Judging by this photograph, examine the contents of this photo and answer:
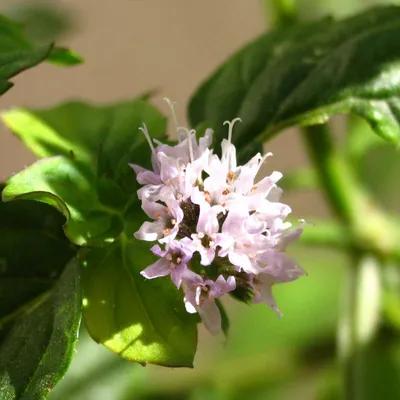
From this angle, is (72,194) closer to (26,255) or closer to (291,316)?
(26,255)

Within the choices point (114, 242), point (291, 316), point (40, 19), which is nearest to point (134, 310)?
point (114, 242)

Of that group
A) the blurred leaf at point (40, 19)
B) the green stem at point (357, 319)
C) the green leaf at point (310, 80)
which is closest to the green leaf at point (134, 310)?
the green leaf at point (310, 80)

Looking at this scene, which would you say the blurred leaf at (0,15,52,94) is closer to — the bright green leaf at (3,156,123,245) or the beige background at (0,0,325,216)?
the bright green leaf at (3,156,123,245)

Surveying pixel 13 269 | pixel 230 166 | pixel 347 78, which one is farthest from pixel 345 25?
pixel 13 269

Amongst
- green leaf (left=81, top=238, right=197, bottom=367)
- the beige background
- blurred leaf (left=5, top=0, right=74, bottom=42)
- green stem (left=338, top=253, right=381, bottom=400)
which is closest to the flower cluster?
green leaf (left=81, top=238, right=197, bottom=367)

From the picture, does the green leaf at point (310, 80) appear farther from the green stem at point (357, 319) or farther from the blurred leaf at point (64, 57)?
the green stem at point (357, 319)

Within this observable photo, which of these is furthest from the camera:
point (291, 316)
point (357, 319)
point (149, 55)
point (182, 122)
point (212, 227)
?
point (149, 55)
